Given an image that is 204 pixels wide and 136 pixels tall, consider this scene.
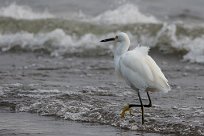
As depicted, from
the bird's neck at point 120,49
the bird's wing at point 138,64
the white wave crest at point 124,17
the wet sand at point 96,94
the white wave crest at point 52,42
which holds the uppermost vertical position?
the white wave crest at point 124,17

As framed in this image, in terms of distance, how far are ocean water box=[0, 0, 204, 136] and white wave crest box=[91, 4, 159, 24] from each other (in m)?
0.03

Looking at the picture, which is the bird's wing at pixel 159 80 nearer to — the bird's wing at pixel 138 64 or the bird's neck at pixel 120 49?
the bird's wing at pixel 138 64

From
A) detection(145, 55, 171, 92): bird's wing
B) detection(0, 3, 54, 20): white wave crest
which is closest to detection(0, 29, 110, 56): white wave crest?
detection(0, 3, 54, 20): white wave crest

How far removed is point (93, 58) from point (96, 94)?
4.17 metres

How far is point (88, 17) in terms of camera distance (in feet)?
59.8

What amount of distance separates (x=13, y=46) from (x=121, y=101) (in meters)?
6.73

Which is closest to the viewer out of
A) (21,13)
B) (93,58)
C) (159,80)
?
(159,80)

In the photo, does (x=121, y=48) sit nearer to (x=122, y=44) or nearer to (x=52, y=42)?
(x=122, y=44)

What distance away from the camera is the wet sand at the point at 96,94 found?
7.93 metres

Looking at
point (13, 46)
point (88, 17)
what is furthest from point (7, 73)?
point (88, 17)

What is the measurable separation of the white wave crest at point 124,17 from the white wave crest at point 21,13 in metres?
1.72

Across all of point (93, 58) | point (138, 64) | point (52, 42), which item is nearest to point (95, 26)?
point (52, 42)

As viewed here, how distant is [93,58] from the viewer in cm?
1404

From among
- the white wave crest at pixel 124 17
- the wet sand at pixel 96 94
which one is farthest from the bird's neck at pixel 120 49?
the white wave crest at pixel 124 17
